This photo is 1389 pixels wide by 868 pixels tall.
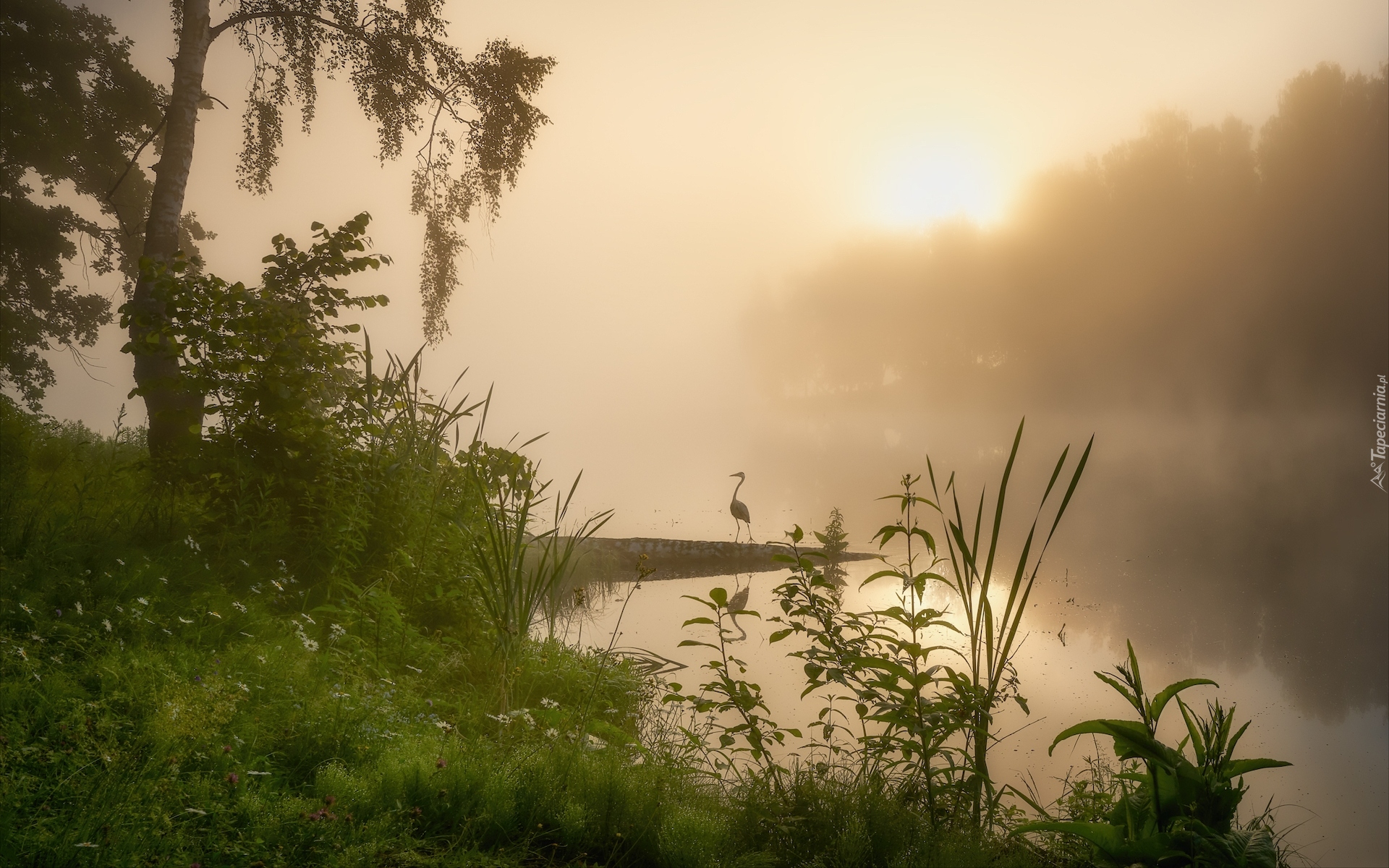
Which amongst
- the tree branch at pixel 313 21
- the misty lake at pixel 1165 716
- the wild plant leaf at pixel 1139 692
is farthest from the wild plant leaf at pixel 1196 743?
the tree branch at pixel 313 21

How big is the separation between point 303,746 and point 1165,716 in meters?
5.03

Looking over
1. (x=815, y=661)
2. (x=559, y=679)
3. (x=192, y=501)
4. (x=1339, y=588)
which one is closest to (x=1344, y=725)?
(x=815, y=661)

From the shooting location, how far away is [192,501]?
5137 mm

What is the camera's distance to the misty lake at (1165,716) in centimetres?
351

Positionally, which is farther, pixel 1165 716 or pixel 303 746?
pixel 1165 716

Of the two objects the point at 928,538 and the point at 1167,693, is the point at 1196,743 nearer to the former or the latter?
the point at 1167,693

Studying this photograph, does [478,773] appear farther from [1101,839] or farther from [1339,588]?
[1339,588]

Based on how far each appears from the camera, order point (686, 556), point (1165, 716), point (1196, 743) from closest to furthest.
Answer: point (1196, 743)
point (1165, 716)
point (686, 556)

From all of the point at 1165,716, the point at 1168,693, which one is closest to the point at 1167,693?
the point at 1168,693

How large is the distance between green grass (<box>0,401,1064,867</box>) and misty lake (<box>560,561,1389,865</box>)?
101cm

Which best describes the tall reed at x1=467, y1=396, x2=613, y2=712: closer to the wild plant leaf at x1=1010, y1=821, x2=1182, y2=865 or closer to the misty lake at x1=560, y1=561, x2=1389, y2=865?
the misty lake at x1=560, y1=561, x2=1389, y2=865

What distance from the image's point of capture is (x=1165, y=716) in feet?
15.2

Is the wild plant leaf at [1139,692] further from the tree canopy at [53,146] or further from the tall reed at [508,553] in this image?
the tree canopy at [53,146]

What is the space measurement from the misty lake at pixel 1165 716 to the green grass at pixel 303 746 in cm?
101
